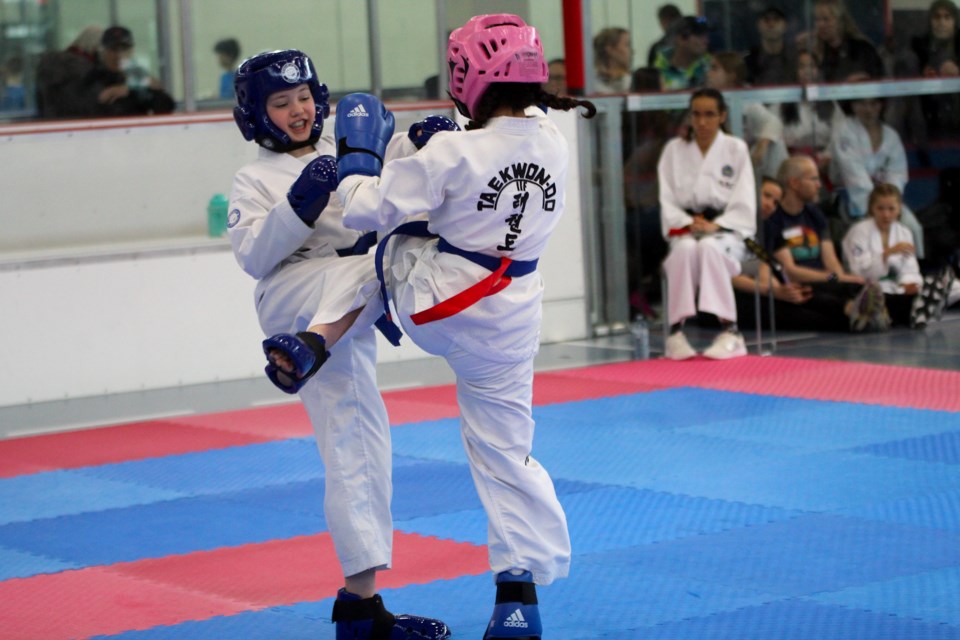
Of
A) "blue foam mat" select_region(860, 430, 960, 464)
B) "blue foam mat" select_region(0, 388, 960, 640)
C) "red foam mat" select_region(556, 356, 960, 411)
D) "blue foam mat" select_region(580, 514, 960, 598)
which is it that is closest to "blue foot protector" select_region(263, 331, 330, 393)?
"blue foam mat" select_region(0, 388, 960, 640)

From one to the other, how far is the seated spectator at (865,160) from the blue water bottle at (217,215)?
16.0ft

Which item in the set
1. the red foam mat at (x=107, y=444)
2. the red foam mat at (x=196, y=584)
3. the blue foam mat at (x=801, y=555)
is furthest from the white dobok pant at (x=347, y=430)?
the red foam mat at (x=107, y=444)

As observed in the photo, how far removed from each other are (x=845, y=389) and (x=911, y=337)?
208 cm

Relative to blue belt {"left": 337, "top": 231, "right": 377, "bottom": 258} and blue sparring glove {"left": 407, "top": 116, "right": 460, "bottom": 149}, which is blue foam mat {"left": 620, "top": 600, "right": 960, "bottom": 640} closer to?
blue belt {"left": 337, "top": 231, "right": 377, "bottom": 258}

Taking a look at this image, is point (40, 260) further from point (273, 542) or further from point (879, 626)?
point (879, 626)

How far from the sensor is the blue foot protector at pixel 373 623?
3764mm

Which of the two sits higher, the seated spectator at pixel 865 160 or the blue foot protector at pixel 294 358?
the seated spectator at pixel 865 160

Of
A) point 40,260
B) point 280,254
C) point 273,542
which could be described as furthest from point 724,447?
point 40,260

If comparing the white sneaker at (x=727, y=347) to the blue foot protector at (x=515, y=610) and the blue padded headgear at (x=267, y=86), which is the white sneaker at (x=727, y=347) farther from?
the blue foot protector at (x=515, y=610)

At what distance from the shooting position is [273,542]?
5117 mm

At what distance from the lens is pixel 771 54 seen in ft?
36.0

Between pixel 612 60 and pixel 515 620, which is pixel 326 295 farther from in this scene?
pixel 612 60

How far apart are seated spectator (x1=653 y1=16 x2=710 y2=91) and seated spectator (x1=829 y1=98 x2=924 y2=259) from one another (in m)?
1.35

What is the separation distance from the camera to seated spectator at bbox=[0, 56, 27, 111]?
8.81 m
